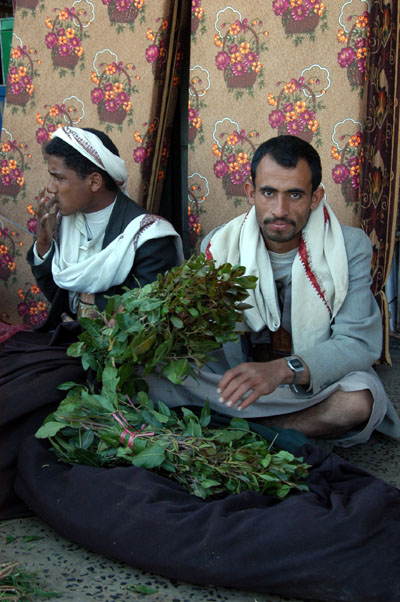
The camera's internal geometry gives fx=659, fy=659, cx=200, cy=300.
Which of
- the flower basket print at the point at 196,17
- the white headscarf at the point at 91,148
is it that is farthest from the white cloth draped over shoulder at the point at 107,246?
the flower basket print at the point at 196,17

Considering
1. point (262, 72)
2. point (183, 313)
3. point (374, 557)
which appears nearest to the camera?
point (374, 557)

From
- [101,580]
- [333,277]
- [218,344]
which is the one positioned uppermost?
[333,277]

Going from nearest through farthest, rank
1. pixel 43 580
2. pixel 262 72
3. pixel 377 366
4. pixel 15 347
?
1. pixel 43 580
2. pixel 15 347
3. pixel 262 72
4. pixel 377 366

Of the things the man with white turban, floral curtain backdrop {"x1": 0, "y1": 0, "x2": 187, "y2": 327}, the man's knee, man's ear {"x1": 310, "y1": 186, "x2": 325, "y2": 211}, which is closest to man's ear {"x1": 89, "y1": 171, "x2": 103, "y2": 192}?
the man with white turban

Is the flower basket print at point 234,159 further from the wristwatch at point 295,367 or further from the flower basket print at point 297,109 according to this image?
the wristwatch at point 295,367

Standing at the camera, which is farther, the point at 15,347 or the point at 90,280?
the point at 90,280

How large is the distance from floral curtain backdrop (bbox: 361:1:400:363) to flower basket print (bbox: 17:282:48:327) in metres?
1.99

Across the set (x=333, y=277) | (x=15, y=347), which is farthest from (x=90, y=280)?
(x=333, y=277)

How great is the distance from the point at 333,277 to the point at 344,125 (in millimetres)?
1048

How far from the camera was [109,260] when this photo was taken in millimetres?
3072

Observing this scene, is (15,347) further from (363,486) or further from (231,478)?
(363,486)

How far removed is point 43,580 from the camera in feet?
6.04

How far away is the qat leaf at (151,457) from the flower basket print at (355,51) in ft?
7.03

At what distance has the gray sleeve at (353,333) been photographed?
249 cm
